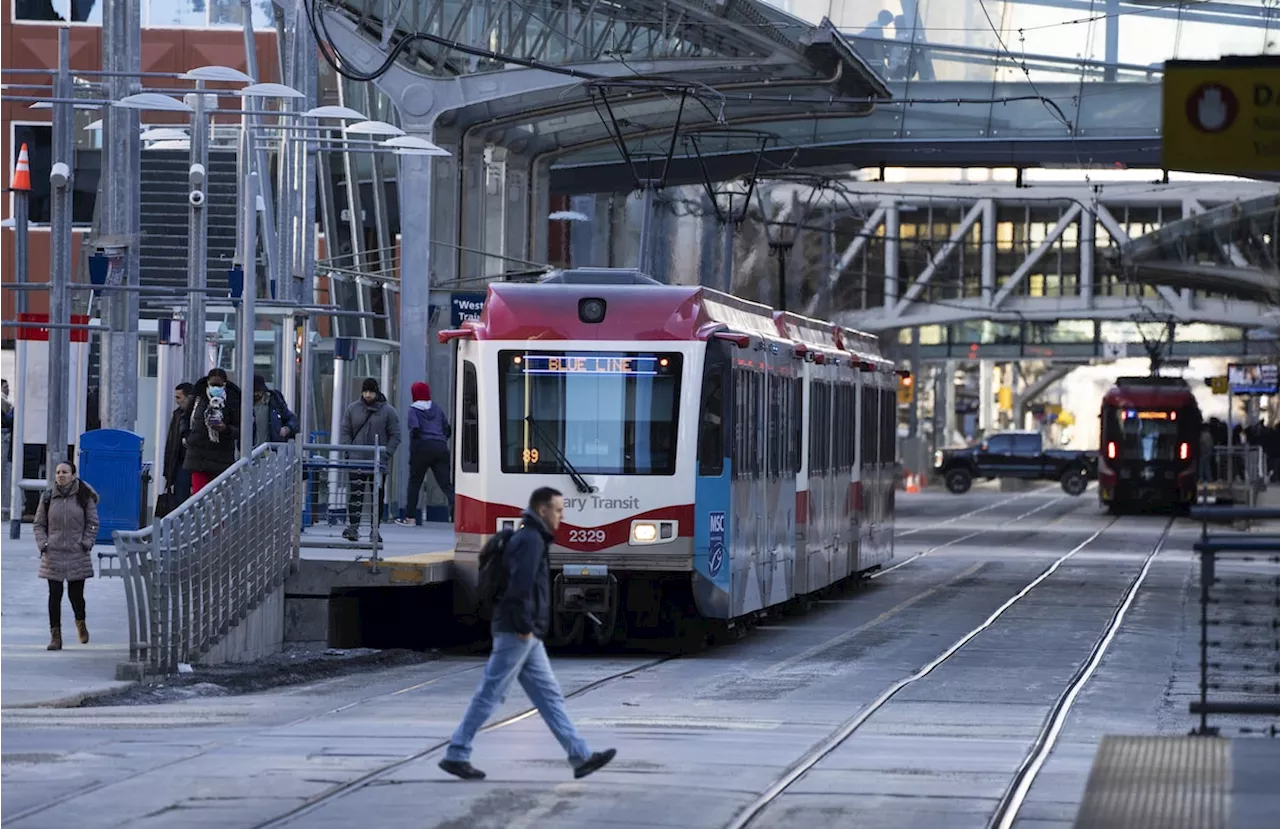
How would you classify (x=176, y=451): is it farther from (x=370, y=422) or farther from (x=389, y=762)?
(x=389, y=762)

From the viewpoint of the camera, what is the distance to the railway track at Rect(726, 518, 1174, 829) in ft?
37.1

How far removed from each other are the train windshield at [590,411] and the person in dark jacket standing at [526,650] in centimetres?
783

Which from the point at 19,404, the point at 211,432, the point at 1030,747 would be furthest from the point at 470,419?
the point at 19,404

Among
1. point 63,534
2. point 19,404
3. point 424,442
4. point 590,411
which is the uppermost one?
point 19,404

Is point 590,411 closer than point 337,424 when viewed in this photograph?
Yes

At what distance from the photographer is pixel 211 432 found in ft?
71.4

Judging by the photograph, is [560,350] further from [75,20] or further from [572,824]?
[75,20]

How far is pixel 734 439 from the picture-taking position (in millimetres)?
20578

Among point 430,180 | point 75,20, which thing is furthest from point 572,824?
point 75,20

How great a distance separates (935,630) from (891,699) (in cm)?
694

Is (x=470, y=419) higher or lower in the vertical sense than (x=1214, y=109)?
lower

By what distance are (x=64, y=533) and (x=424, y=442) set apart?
36.2 feet

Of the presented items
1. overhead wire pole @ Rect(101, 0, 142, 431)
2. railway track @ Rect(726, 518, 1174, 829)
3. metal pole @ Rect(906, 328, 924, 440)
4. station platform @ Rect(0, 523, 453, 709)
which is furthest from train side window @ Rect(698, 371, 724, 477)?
metal pole @ Rect(906, 328, 924, 440)

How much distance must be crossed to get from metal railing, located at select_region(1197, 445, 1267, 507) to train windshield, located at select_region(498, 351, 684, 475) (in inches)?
1297
